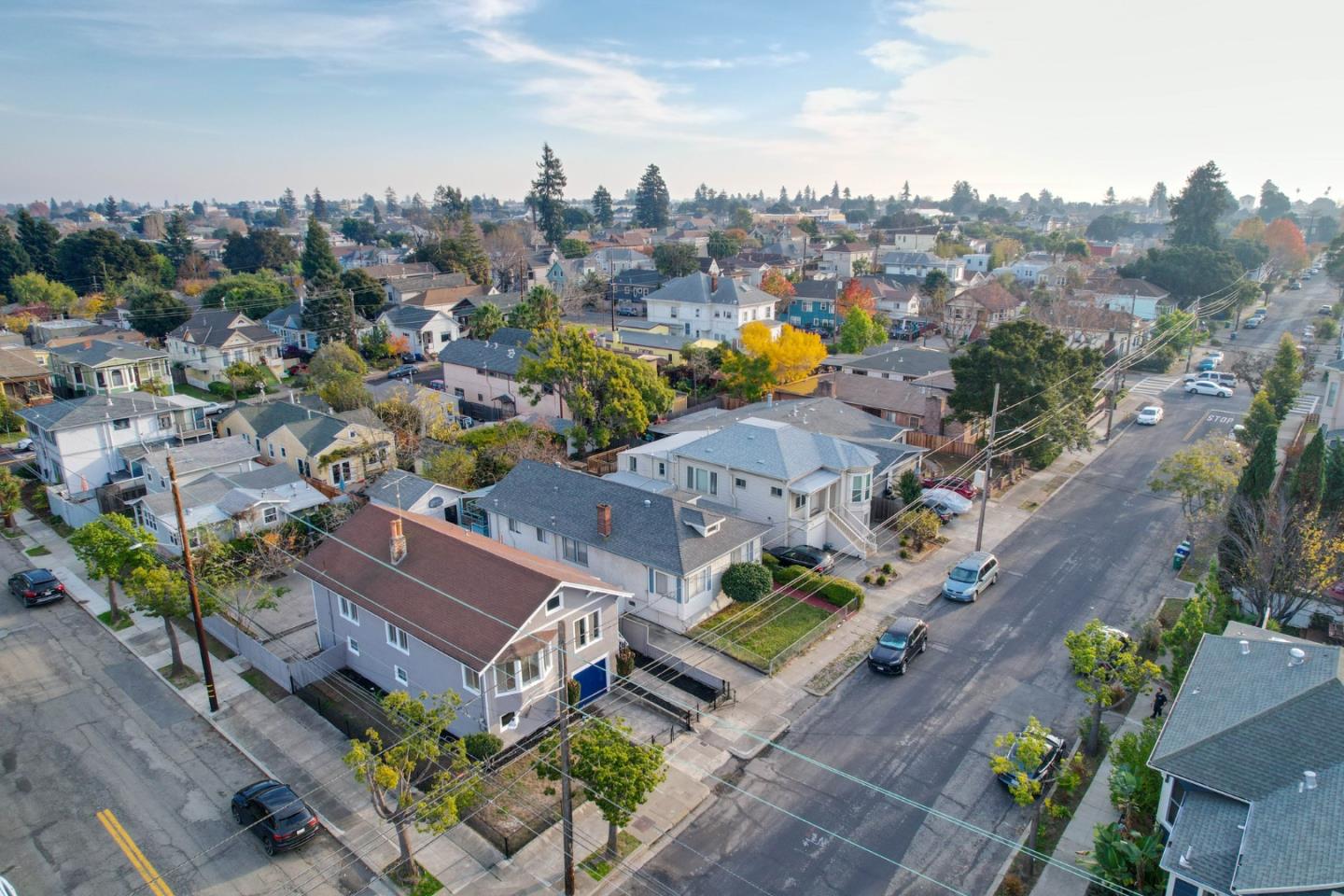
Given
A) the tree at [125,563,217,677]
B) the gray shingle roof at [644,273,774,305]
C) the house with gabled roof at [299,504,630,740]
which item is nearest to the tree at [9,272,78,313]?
the gray shingle roof at [644,273,774,305]

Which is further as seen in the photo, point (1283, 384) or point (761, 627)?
point (1283, 384)

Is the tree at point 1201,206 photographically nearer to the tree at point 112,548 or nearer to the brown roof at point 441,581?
the brown roof at point 441,581

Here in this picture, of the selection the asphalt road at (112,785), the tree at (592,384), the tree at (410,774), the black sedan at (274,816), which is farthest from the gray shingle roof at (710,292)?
the black sedan at (274,816)

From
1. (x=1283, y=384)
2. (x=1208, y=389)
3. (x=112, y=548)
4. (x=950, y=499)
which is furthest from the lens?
(x=1208, y=389)

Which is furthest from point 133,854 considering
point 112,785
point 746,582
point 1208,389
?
point 1208,389

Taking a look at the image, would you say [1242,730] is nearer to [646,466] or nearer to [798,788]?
[798,788]

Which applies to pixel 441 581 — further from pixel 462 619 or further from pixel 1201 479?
pixel 1201 479
